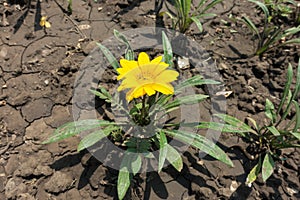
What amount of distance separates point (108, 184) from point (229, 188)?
1.86ft

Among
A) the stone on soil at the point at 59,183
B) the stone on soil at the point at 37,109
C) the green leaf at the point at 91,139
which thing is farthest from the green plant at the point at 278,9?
the stone on soil at the point at 59,183

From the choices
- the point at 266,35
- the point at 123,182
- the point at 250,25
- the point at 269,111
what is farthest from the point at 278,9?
the point at 123,182

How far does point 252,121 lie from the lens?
1.62 metres

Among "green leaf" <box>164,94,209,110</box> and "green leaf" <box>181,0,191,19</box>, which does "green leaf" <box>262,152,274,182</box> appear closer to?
"green leaf" <box>164,94,209,110</box>

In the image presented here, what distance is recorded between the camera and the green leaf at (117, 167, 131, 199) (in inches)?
48.5

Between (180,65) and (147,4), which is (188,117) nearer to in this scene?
(180,65)

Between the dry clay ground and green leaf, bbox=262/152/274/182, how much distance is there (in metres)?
0.09

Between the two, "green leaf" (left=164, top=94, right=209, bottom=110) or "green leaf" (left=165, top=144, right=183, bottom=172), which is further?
"green leaf" (left=164, top=94, right=209, bottom=110)

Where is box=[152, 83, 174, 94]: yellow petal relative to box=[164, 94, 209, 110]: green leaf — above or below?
above

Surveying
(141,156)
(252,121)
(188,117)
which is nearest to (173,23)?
(188,117)

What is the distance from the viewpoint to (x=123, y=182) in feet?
4.12

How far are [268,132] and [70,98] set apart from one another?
1.03 m

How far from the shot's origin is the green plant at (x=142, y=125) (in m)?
1.15

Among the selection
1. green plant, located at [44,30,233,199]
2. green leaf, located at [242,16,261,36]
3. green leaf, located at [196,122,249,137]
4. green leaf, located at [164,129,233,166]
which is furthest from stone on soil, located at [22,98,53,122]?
green leaf, located at [242,16,261,36]
